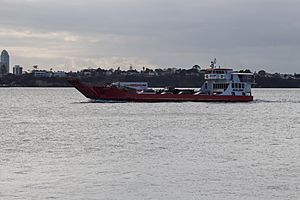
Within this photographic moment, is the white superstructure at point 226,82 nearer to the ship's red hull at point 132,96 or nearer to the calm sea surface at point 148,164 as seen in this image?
the ship's red hull at point 132,96

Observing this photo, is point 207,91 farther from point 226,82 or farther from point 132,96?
point 132,96

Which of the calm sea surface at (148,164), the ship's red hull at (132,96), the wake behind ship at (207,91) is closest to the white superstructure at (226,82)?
the wake behind ship at (207,91)

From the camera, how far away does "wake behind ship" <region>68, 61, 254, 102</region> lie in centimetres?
10775

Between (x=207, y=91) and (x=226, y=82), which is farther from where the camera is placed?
(x=207, y=91)

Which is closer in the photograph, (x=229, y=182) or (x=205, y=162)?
(x=229, y=182)

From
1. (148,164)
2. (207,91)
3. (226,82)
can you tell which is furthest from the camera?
(207,91)

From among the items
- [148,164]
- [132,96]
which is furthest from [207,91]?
[148,164]

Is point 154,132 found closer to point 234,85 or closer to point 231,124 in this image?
point 231,124

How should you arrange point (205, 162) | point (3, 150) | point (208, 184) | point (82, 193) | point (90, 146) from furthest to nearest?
point (90, 146) → point (3, 150) → point (205, 162) → point (208, 184) → point (82, 193)

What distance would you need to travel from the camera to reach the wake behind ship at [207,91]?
107750mm

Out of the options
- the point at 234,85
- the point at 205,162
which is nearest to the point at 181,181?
the point at 205,162

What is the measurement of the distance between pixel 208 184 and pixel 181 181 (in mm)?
1223

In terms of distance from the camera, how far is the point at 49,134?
5134 centimetres

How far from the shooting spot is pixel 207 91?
11156 centimetres
